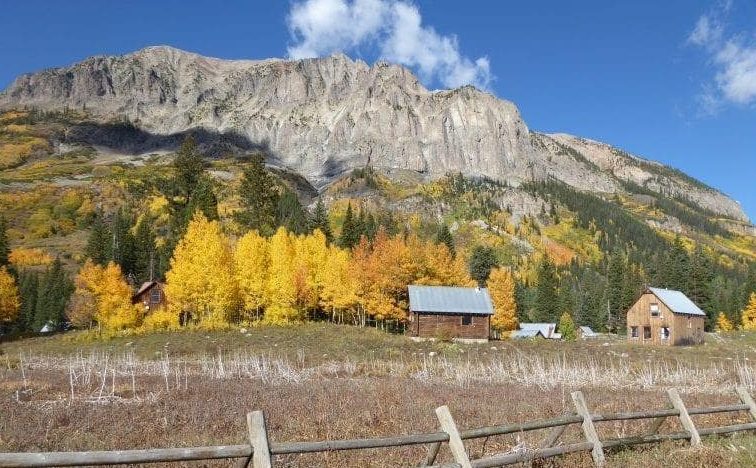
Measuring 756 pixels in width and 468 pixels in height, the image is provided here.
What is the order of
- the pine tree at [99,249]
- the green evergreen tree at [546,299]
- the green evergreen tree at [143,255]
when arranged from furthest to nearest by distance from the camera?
the green evergreen tree at [546,299], the green evergreen tree at [143,255], the pine tree at [99,249]

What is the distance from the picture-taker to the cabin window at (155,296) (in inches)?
2822

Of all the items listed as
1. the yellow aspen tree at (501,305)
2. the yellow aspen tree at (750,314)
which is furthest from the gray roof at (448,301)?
the yellow aspen tree at (750,314)

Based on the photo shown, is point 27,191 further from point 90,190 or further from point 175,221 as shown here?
point 175,221

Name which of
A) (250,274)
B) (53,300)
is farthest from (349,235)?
(53,300)

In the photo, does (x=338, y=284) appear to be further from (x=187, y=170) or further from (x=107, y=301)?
(x=187, y=170)

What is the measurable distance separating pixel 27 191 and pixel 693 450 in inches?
7483

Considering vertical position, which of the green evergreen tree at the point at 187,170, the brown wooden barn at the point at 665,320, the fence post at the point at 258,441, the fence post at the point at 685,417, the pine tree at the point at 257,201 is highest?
the green evergreen tree at the point at 187,170

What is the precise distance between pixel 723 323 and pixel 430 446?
113 metres

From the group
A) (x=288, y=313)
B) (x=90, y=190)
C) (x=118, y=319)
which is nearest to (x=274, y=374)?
(x=288, y=313)

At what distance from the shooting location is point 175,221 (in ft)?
282

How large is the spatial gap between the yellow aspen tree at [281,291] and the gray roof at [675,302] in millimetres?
43506

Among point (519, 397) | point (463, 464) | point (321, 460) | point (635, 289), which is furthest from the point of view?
point (635, 289)

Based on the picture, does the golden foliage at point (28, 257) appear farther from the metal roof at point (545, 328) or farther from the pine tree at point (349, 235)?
the metal roof at point (545, 328)

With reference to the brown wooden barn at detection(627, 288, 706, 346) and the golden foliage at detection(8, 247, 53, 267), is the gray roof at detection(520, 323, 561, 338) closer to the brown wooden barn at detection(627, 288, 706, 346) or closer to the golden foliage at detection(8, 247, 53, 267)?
the brown wooden barn at detection(627, 288, 706, 346)
